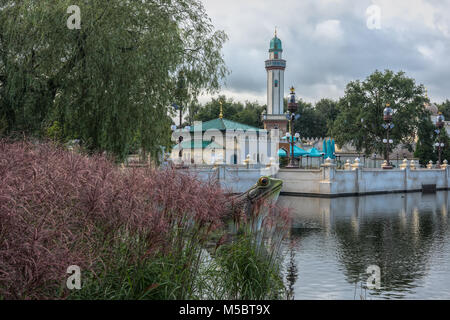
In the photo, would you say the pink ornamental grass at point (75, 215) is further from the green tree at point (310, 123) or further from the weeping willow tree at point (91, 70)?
the green tree at point (310, 123)

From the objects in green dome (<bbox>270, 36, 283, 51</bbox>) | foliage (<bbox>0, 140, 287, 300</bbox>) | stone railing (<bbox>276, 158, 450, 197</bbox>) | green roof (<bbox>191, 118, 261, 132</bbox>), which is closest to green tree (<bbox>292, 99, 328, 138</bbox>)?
green dome (<bbox>270, 36, 283, 51</bbox>)

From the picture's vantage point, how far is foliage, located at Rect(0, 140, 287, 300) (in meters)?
4.04

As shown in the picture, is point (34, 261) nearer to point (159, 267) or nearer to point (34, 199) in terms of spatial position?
point (34, 199)

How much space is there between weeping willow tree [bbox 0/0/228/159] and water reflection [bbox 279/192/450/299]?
6.10 m

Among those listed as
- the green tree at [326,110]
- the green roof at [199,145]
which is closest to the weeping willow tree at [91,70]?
the green roof at [199,145]

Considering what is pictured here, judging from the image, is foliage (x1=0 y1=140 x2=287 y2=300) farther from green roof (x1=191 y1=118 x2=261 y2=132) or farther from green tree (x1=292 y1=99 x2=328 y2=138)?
green tree (x1=292 y1=99 x2=328 y2=138)

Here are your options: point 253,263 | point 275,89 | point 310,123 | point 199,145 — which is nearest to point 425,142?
point 275,89

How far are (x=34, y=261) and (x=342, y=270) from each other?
8353 millimetres

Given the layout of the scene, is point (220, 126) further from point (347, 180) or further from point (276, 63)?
point (276, 63)

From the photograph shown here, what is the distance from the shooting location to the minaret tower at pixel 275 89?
6894 cm

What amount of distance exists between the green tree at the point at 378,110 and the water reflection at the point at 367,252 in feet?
106

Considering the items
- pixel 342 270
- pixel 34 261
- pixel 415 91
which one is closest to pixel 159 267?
pixel 34 261

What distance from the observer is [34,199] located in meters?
4.77

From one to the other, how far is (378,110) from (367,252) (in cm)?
4558
